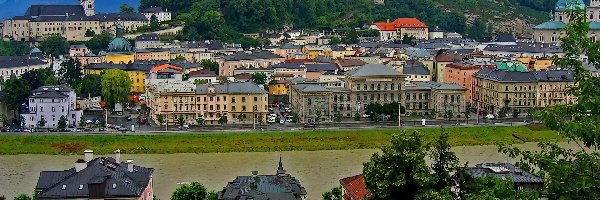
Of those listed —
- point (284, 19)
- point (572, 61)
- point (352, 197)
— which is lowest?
point (352, 197)

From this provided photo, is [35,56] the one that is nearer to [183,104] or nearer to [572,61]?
[183,104]

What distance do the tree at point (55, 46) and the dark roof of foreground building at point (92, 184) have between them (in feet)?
136

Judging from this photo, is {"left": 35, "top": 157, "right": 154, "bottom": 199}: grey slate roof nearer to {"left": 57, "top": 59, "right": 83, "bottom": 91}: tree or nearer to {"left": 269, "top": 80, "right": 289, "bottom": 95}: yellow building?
{"left": 269, "top": 80, "right": 289, "bottom": 95}: yellow building

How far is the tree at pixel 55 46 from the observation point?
54763 mm

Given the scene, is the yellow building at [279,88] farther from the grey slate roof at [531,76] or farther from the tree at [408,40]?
the tree at [408,40]

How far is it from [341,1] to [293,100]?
106ft

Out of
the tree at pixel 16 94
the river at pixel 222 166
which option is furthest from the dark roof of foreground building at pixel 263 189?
the tree at pixel 16 94

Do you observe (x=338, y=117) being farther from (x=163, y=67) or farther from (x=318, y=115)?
(x=163, y=67)

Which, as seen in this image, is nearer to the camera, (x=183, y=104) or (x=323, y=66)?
(x=183, y=104)

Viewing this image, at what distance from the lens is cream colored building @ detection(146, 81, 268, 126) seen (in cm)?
3353

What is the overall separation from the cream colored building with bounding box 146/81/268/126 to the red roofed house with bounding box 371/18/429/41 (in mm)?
28985

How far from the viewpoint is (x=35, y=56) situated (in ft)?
168

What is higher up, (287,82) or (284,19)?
(284,19)

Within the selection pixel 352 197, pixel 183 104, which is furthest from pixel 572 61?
pixel 183 104
